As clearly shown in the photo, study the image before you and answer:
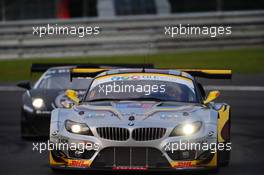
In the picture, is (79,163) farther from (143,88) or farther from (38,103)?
(38,103)

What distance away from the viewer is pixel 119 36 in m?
28.1

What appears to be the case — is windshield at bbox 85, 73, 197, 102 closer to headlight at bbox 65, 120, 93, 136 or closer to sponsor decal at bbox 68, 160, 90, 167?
headlight at bbox 65, 120, 93, 136

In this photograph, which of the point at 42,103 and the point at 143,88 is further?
the point at 42,103

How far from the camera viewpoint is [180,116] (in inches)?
429

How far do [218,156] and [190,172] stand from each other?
436mm

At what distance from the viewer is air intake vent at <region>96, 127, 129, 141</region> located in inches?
419

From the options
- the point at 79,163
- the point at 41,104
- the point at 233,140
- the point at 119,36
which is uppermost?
the point at 79,163

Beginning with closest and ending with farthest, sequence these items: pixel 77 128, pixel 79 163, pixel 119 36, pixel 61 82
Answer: pixel 79 163 < pixel 77 128 < pixel 61 82 < pixel 119 36

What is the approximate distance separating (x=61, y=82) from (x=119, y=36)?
1153cm

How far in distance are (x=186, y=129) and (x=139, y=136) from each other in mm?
516

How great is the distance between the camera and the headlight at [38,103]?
1540 centimetres

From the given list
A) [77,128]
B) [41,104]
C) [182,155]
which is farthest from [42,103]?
[182,155]

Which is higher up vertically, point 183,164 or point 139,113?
point 139,113

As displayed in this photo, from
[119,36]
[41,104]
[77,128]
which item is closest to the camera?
[77,128]
